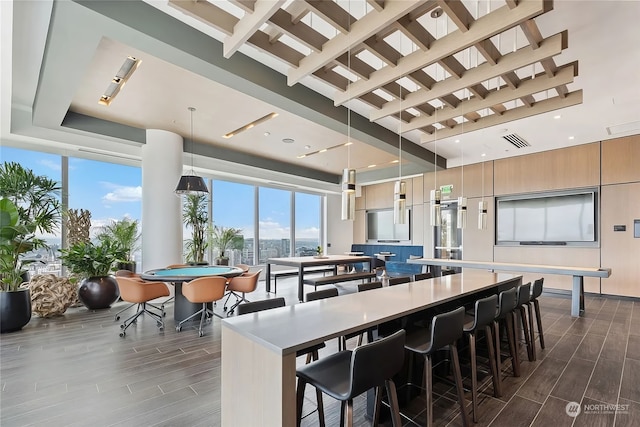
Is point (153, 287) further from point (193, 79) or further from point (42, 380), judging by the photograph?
point (193, 79)

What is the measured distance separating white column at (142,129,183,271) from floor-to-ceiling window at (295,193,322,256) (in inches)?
210

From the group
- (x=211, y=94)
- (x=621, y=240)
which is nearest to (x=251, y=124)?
(x=211, y=94)

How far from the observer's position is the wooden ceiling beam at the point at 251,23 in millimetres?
1979

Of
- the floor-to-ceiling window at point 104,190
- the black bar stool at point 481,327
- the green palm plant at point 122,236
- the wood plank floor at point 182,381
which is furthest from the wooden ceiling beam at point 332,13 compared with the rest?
the floor-to-ceiling window at point 104,190

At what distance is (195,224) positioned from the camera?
6.92 metres

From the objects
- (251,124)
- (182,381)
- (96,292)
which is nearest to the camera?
(182,381)

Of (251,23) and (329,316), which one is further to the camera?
(251,23)

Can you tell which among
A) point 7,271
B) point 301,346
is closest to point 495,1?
point 301,346

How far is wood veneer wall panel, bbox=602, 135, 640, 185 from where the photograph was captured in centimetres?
571

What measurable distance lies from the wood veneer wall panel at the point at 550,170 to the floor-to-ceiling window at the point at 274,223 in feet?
20.5

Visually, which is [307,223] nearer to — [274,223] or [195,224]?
[274,223]

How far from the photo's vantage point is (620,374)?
2.89 m

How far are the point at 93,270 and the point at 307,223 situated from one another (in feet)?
22.2

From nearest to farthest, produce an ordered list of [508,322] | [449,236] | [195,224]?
[508,322]
[195,224]
[449,236]
